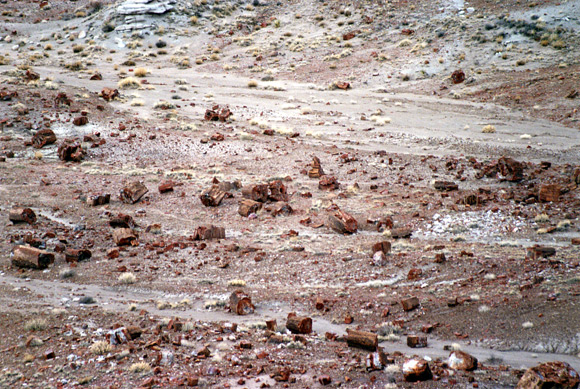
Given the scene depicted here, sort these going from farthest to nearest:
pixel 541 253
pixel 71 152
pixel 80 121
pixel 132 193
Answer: pixel 80 121
pixel 71 152
pixel 132 193
pixel 541 253

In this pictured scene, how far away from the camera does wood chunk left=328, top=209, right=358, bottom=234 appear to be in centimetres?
1404

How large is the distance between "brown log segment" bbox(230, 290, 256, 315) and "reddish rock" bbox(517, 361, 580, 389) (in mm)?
5191

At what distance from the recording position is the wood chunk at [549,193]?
15.3 m

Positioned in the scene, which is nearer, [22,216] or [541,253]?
[541,253]

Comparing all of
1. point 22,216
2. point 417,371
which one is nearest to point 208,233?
point 22,216

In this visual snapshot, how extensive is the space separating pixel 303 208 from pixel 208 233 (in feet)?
12.6

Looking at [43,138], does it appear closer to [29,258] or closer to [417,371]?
[29,258]

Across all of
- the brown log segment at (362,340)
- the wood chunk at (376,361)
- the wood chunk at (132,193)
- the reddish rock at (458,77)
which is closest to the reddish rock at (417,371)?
the wood chunk at (376,361)

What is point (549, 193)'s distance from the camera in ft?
50.4

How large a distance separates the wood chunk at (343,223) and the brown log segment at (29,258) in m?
7.94

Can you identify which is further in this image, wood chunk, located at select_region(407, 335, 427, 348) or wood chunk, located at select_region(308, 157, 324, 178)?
wood chunk, located at select_region(308, 157, 324, 178)

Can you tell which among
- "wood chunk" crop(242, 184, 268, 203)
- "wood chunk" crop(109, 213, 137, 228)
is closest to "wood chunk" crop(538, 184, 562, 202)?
"wood chunk" crop(242, 184, 268, 203)

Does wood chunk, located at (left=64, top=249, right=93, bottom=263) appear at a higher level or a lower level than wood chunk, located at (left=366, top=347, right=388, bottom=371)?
lower

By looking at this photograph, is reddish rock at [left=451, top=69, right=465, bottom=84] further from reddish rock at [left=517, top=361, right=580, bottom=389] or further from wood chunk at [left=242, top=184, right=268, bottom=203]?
reddish rock at [left=517, top=361, right=580, bottom=389]
